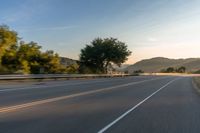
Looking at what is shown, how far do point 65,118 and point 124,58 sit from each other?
7287 cm

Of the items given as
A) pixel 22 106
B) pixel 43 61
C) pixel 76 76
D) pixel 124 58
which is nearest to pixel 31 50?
pixel 43 61

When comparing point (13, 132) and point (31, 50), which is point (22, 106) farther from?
point (31, 50)

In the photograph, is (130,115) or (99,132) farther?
(130,115)

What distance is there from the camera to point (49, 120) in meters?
11.3

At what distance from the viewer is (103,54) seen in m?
84.2

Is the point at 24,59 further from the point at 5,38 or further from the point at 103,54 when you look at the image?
the point at 103,54

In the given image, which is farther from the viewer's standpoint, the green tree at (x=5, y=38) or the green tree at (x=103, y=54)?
the green tree at (x=103, y=54)

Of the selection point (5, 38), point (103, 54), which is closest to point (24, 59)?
point (5, 38)

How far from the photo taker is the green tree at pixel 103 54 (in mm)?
83744

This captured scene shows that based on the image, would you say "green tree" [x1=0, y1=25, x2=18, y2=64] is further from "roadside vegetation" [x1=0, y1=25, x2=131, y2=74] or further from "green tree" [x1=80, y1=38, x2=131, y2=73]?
"green tree" [x1=80, y1=38, x2=131, y2=73]

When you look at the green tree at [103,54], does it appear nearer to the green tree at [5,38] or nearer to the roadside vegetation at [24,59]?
the roadside vegetation at [24,59]

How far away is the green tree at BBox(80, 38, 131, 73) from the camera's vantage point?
83744mm

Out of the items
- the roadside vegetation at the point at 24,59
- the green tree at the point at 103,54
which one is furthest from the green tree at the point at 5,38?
the green tree at the point at 103,54

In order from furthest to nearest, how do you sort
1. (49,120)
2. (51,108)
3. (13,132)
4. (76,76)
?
(76,76), (51,108), (49,120), (13,132)
